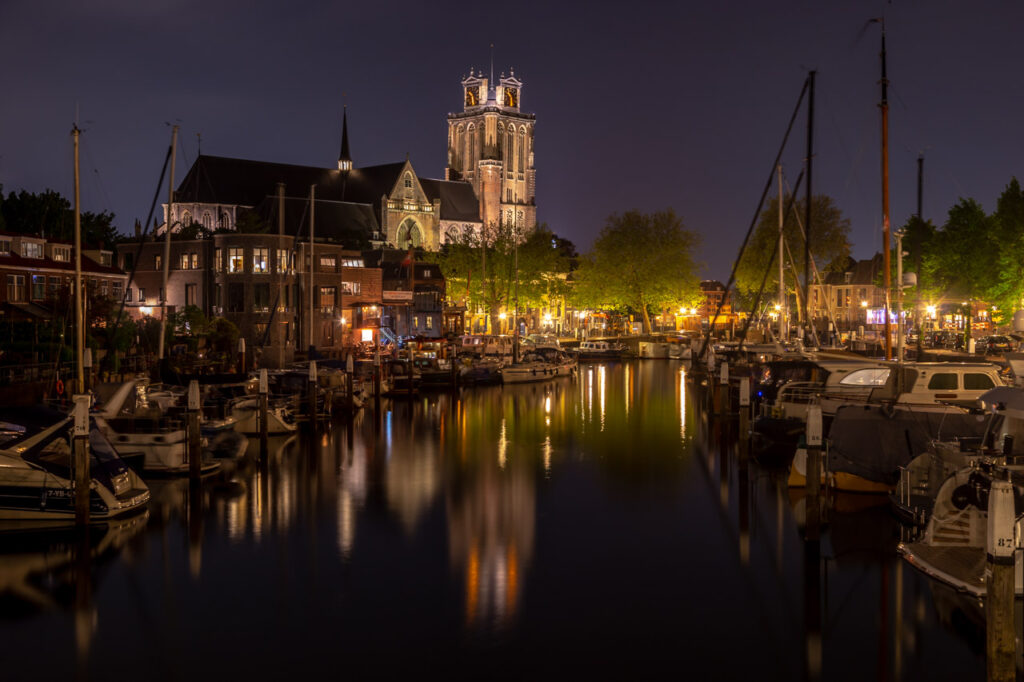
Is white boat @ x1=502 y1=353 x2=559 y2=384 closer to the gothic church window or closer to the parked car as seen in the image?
the parked car

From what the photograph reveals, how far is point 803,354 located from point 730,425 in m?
8.63

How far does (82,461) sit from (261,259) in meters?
44.9

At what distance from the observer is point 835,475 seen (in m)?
23.6

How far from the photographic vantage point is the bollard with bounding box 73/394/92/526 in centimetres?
2016

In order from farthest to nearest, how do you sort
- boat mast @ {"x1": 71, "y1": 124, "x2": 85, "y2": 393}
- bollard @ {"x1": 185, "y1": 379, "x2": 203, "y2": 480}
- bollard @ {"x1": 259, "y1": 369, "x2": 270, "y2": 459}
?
bollard @ {"x1": 259, "y1": 369, "x2": 270, "y2": 459}
boat mast @ {"x1": 71, "y1": 124, "x2": 85, "y2": 393}
bollard @ {"x1": 185, "y1": 379, "x2": 203, "y2": 480}

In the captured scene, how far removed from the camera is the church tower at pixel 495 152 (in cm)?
17862

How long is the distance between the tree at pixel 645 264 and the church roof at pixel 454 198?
202 feet

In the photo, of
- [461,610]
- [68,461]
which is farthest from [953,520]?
[68,461]

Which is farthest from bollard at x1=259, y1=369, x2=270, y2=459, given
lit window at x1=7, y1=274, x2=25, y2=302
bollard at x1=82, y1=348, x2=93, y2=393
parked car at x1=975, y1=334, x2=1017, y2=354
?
parked car at x1=975, y1=334, x2=1017, y2=354

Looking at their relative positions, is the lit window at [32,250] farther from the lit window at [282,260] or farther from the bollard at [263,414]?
the bollard at [263,414]

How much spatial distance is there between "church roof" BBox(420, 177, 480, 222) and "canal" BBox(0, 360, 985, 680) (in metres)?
132

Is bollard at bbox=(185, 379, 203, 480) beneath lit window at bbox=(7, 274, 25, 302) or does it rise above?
beneath

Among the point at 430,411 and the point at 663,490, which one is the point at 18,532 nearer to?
the point at 663,490

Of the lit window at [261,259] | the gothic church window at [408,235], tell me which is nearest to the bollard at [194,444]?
the lit window at [261,259]
